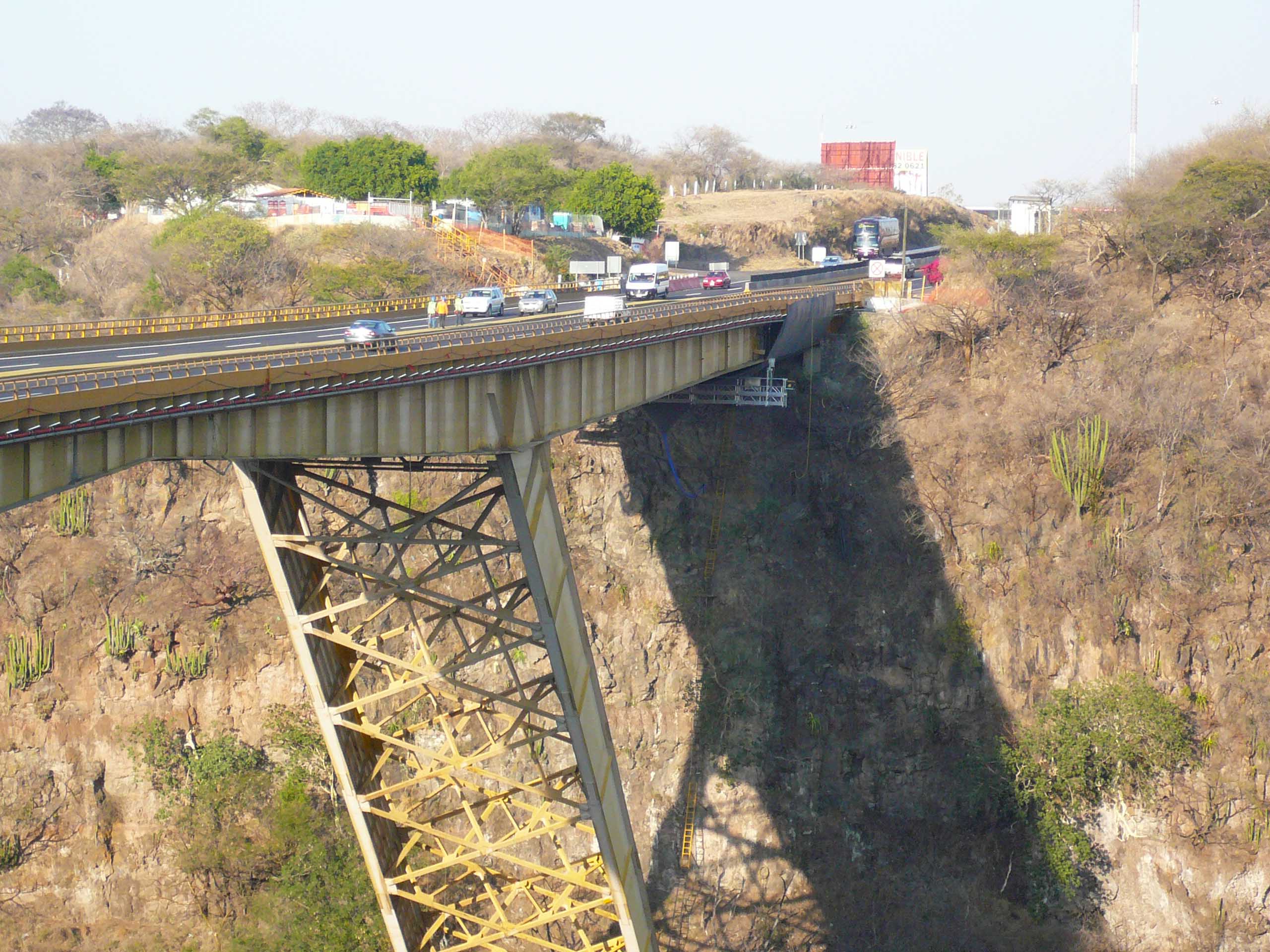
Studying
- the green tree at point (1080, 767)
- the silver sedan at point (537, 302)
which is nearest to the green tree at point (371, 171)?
the silver sedan at point (537, 302)

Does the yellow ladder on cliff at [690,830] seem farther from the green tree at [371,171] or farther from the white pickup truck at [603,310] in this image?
the green tree at [371,171]

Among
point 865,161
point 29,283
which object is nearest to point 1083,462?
point 29,283

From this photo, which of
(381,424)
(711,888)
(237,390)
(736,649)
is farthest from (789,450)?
(237,390)

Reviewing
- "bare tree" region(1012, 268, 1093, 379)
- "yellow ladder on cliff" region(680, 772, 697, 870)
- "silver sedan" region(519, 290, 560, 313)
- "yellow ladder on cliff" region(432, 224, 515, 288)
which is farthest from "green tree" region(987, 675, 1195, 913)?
"yellow ladder on cliff" region(432, 224, 515, 288)

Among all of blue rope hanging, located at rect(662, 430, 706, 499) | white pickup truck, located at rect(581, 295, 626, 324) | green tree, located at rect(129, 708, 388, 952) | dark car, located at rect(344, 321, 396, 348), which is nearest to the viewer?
dark car, located at rect(344, 321, 396, 348)

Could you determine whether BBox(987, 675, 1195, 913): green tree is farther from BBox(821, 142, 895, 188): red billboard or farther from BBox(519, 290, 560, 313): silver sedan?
BBox(821, 142, 895, 188): red billboard

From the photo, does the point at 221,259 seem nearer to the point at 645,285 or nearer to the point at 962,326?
the point at 645,285
